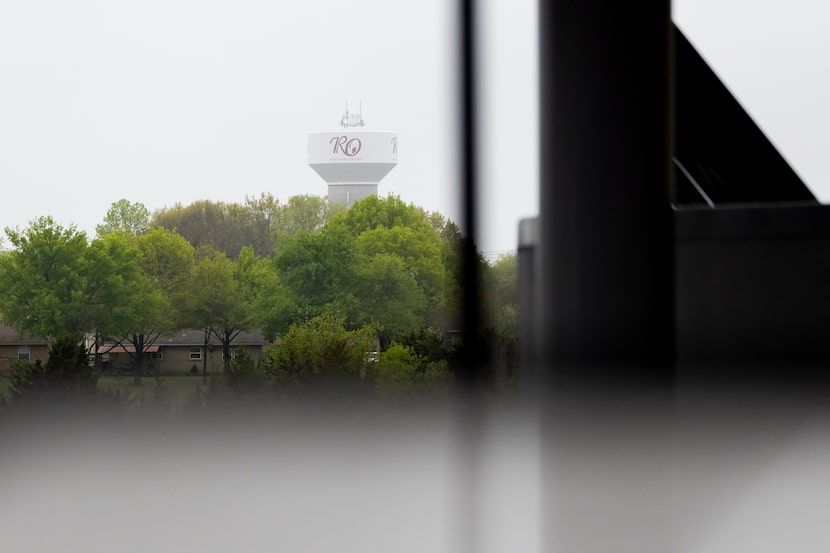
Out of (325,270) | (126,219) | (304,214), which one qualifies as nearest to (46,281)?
(126,219)

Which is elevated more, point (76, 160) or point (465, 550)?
point (76, 160)

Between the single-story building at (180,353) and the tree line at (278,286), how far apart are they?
9 cm

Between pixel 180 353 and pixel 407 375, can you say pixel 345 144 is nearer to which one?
pixel 407 375

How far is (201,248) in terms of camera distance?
8.08 metres

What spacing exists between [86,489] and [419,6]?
8.20 meters

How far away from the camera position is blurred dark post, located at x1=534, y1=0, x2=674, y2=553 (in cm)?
237

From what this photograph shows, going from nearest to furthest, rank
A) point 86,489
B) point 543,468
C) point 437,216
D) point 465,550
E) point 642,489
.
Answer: point 465,550 < point 642,489 < point 543,468 < point 86,489 < point 437,216

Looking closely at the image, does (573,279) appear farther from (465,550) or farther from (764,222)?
(465,550)

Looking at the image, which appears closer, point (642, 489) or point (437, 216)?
point (642, 489)

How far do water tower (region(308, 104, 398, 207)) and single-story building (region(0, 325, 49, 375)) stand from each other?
11.3ft

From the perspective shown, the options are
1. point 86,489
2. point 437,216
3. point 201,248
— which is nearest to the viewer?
point 86,489

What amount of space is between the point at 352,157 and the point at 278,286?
1996mm

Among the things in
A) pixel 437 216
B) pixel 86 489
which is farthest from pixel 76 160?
pixel 86 489

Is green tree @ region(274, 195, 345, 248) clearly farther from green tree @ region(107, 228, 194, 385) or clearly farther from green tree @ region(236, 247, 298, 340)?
green tree @ region(107, 228, 194, 385)
